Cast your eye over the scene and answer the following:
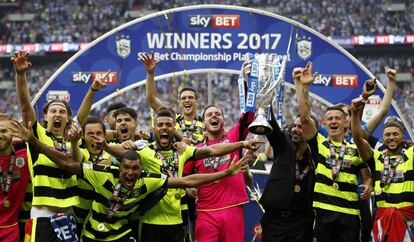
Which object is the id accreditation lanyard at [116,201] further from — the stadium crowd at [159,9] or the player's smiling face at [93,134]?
the stadium crowd at [159,9]

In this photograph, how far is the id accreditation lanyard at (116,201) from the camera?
6727mm

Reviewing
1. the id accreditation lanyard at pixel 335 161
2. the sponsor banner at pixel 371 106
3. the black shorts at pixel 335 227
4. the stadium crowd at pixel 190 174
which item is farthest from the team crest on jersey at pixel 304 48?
→ the black shorts at pixel 335 227

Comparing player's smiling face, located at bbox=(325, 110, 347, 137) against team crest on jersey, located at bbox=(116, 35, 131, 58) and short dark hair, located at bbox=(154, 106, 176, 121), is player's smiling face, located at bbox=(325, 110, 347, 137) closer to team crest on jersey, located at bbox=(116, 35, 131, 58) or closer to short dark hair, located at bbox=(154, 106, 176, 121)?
short dark hair, located at bbox=(154, 106, 176, 121)

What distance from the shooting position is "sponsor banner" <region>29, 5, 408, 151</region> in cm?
1152

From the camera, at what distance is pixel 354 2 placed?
43438 mm

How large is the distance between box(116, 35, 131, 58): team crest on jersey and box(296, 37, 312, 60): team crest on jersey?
8.23 feet

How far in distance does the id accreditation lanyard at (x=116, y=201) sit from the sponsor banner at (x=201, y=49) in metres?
4.92

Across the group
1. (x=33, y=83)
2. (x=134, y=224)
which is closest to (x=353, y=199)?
(x=134, y=224)

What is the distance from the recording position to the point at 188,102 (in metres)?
8.92

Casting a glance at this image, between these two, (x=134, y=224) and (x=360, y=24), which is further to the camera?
(x=360, y=24)

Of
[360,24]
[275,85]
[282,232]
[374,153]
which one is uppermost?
[360,24]

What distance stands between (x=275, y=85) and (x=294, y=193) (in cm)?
103

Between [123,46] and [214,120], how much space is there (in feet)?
13.4

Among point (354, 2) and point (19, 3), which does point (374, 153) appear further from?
point (19, 3)
